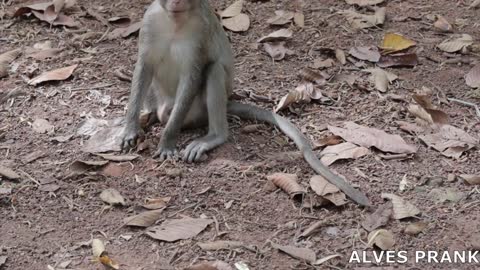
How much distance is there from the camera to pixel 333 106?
570cm

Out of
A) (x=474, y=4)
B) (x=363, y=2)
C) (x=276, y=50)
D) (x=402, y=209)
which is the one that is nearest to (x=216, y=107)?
(x=276, y=50)

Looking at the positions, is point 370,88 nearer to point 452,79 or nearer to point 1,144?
point 452,79

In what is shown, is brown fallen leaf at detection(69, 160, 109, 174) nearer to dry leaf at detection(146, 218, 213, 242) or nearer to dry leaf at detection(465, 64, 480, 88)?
dry leaf at detection(146, 218, 213, 242)

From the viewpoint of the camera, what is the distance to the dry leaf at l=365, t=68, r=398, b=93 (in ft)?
19.2

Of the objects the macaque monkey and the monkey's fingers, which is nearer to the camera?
the monkey's fingers

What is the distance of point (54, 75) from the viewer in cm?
585

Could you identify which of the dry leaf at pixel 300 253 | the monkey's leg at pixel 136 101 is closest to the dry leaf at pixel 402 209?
the dry leaf at pixel 300 253

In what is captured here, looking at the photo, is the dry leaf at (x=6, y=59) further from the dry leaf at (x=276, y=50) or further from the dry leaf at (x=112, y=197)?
the dry leaf at (x=276, y=50)

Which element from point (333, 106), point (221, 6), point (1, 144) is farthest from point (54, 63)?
point (333, 106)

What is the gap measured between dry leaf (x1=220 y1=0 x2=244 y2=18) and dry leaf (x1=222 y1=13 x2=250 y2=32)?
0.05 meters

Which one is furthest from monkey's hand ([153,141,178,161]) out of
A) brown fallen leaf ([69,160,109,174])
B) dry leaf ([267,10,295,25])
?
dry leaf ([267,10,295,25])

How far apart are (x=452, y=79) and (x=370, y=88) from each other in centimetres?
65

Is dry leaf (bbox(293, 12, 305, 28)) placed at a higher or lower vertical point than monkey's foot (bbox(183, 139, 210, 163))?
lower

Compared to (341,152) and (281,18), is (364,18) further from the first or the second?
(341,152)
